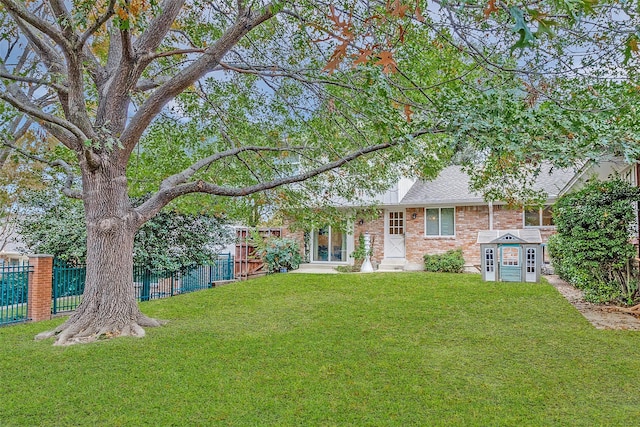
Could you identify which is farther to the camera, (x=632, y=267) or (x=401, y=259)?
(x=401, y=259)

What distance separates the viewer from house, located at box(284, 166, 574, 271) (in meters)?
15.8

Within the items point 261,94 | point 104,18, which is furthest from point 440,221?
point 104,18

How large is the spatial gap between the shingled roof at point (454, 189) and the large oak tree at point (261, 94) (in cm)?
584

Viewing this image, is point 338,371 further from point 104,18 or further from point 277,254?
point 277,254

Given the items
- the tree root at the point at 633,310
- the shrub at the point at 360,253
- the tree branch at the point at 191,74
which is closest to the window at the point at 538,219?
the shrub at the point at 360,253

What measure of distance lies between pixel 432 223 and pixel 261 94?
979cm

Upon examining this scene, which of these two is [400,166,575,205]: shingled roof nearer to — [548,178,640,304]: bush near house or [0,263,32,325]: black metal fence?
[548,178,640,304]: bush near house

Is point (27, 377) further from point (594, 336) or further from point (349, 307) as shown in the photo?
point (594, 336)

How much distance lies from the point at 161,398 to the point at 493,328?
5458 mm

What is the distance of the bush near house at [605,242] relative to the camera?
8.30 m

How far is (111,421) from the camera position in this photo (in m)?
3.73

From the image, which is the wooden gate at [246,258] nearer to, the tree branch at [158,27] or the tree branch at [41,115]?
the tree branch at [158,27]

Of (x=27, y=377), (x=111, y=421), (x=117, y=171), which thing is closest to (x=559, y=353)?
(x=111, y=421)

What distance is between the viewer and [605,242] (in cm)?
848
